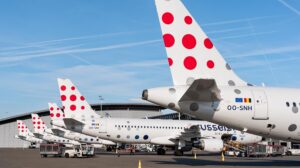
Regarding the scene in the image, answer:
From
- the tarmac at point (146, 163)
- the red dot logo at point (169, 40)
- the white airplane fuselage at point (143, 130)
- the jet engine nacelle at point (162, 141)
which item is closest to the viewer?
the red dot logo at point (169, 40)

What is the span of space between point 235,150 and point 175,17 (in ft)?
106

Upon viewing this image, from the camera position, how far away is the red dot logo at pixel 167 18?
65.8 feet

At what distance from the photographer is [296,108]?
21328 mm

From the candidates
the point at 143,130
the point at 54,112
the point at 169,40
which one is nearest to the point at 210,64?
the point at 169,40

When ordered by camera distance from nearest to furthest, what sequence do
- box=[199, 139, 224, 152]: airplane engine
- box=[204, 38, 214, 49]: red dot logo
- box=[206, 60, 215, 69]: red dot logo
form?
box=[206, 60, 215, 69]: red dot logo
box=[204, 38, 214, 49]: red dot logo
box=[199, 139, 224, 152]: airplane engine

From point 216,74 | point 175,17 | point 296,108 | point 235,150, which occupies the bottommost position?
point 235,150

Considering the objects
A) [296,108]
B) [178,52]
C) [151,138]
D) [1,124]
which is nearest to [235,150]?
[151,138]

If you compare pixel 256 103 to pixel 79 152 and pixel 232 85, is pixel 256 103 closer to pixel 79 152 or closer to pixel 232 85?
pixel 232 85

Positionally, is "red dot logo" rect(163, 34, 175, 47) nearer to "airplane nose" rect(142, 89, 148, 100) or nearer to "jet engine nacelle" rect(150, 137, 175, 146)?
"airplane nose" rect(142, 89, 148, 100)

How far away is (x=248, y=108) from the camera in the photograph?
1997cm

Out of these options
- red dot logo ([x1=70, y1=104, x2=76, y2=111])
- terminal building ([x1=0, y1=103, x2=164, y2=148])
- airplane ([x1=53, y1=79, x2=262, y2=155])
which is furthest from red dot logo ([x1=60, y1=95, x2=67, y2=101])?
terminal building ([x1=0, y1=103, x2=164, y2=148])

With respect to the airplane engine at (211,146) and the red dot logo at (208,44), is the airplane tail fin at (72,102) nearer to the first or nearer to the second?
the airplane engine at (211,146)

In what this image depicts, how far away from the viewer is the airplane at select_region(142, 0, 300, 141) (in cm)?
1948

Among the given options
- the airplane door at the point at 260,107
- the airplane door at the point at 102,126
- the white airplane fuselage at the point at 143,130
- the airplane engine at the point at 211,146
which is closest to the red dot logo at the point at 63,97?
the white airplane fuselage at the point at 143,130
